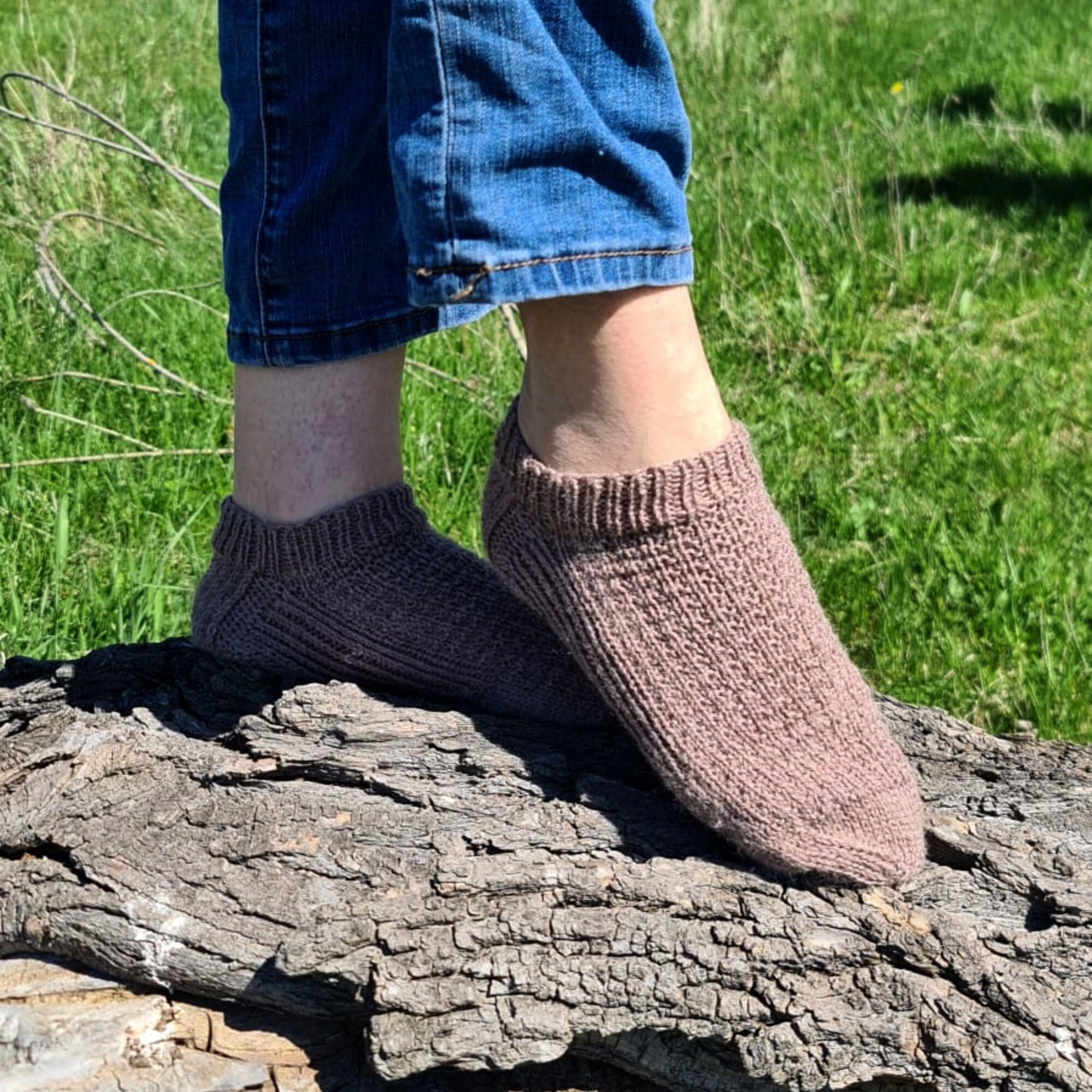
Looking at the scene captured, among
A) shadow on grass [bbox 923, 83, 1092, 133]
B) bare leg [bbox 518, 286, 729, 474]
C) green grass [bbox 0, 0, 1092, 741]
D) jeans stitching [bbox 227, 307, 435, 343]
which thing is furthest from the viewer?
shadow on grass [bbox 923, 83, 1092, 133]

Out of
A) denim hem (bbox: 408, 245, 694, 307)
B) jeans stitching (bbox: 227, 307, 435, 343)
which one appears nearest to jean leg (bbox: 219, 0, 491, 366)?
jeans stitching (bbox: 227, 307, 435, 343)

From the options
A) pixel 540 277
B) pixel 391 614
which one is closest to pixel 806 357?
pixel 391 614

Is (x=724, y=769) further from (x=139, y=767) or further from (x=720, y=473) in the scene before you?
(x=139, y=767)

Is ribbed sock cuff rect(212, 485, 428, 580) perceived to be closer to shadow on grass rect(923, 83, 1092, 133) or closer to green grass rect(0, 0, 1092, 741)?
green grass rect(0, 0, 1092, 741)

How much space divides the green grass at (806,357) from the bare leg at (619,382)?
3.09 ft

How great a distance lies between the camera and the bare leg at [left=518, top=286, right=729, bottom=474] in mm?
1164

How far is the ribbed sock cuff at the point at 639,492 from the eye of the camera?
1.21 meters

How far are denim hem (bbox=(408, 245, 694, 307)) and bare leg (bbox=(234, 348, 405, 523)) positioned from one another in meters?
0.31

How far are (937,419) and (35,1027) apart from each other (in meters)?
2.19

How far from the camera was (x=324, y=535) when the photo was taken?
1.38m

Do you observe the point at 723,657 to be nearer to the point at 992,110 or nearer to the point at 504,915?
the point at 504,915

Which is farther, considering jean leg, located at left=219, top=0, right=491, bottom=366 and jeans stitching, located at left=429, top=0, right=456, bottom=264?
jean leg, located at left=219, top=0, right=491, bottom=366

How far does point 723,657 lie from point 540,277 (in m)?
0.39

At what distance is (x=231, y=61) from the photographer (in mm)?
1320
